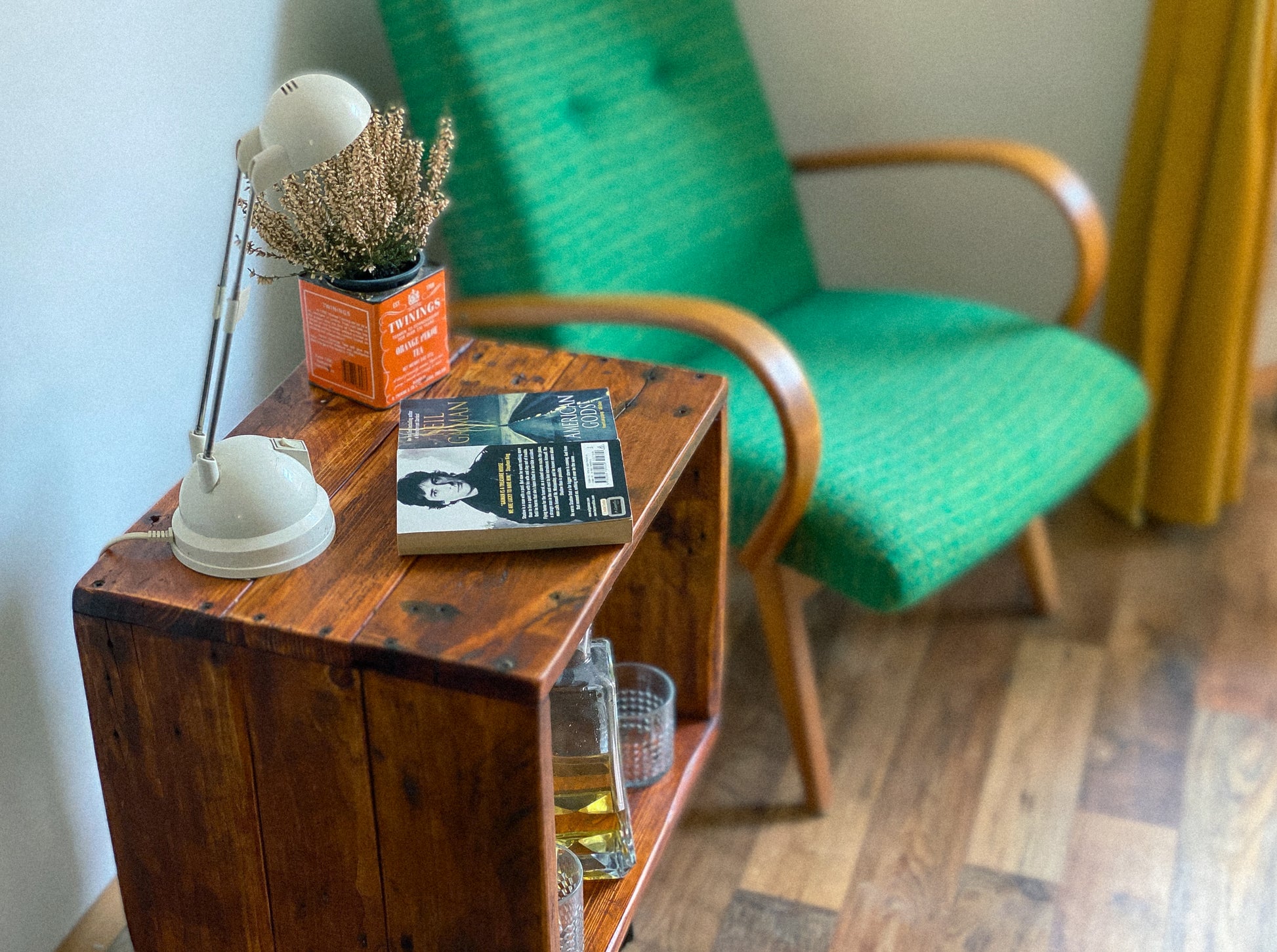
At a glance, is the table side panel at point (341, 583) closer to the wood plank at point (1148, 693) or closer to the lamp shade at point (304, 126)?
the lamp shade at point (304, 126)

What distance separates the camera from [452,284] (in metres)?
1.66

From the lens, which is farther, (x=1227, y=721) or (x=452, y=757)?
(x=1227, y=721)

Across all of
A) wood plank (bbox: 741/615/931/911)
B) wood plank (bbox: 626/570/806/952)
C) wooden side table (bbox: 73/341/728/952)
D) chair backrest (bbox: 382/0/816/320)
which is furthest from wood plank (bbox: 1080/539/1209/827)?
wooden side table (bbox: 73/341/728/952)

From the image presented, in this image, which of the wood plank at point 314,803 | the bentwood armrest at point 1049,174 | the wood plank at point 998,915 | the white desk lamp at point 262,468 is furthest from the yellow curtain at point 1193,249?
the wood plank at point 314,803

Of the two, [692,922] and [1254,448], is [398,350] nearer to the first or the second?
[692,922]

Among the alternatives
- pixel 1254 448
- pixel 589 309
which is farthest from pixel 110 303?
pixel 1254 448

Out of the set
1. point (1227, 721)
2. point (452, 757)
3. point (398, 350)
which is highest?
point (398, 350)

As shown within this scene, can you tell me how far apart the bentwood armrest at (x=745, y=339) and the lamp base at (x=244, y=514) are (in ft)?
1.70

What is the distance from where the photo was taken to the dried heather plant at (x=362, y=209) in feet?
3.49

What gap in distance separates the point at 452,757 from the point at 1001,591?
48.0 inches

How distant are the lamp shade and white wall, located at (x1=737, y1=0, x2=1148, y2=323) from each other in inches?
49.6

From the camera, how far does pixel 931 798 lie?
5.17 feet

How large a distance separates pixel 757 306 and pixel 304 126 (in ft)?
3.34

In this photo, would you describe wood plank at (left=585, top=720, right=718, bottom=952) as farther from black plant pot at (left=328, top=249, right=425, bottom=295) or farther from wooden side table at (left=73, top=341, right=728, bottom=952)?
black plant pot at (left=328, top=249, right=425, bottom=295)
